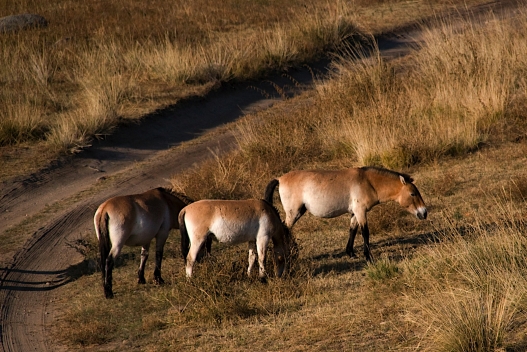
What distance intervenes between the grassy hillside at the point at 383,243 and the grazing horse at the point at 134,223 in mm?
437

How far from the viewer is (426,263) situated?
8016 millimetres

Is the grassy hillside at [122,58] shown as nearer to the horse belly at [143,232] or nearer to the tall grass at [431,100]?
the tall grass at [431,100]

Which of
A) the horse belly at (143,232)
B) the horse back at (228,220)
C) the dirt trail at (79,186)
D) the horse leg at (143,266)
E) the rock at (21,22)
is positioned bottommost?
the dirt trail at (79,186)

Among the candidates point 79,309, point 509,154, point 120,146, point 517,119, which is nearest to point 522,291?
point 79,309

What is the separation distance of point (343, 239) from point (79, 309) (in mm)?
3860

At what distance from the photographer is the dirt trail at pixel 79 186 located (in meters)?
8.95

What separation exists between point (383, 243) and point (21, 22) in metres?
19.5

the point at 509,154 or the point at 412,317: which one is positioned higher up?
the point at 412,317

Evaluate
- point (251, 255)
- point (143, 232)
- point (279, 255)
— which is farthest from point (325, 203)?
point (143, 232)

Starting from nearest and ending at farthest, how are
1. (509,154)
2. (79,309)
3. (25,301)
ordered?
(79,309) < (25,301) < (509,154)

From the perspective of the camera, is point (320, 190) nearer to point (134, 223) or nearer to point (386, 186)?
point (386, 186)

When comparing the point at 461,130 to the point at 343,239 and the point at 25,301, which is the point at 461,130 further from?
the point at 25,301

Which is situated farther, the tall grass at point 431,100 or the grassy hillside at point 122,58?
the grassy hillside at point 122,58

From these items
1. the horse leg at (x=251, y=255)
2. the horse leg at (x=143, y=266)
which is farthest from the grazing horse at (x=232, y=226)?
the horse leg at (x=143, y=266)
